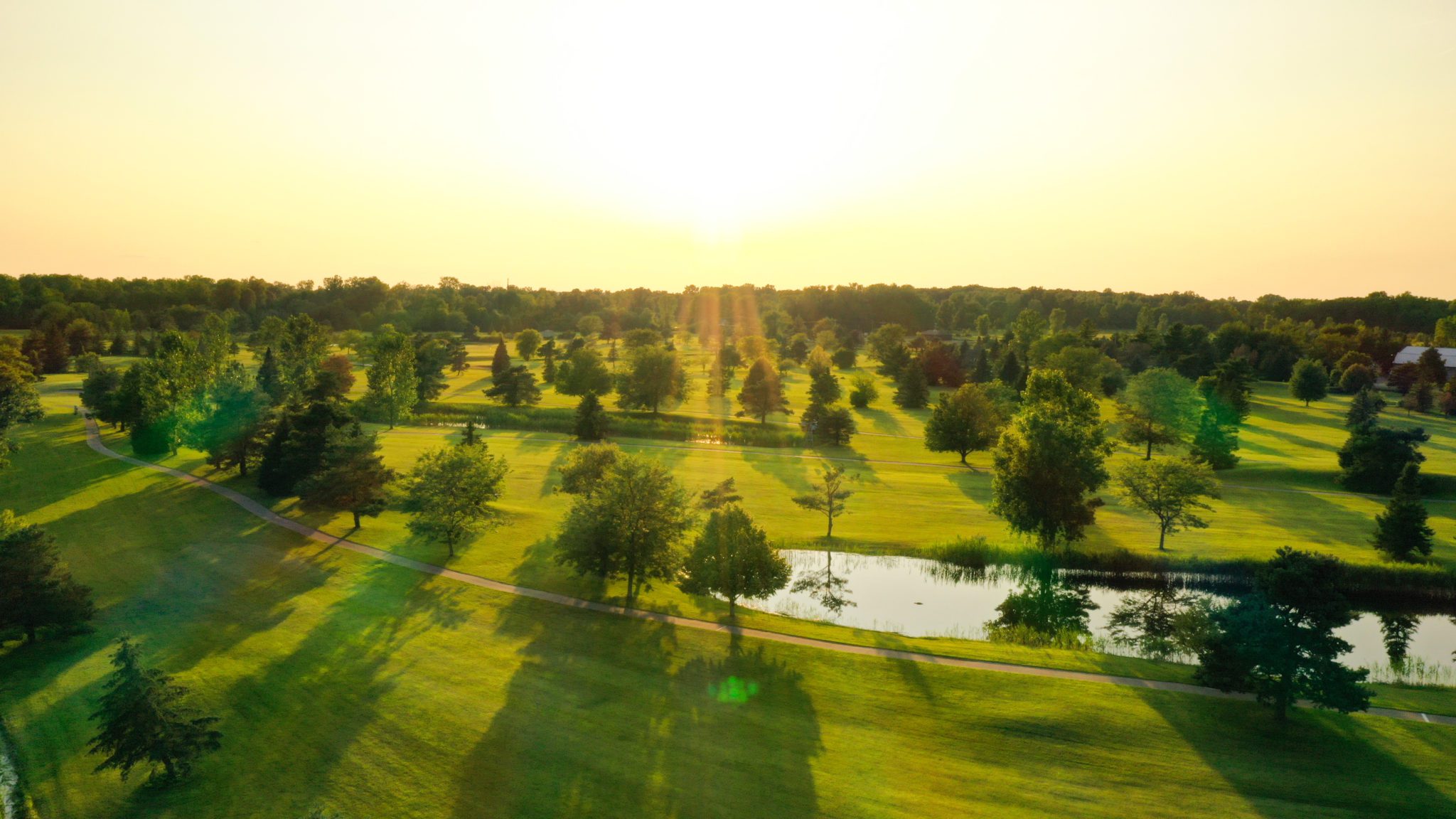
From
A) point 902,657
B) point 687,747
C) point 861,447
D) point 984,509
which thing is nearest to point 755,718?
point 687,747

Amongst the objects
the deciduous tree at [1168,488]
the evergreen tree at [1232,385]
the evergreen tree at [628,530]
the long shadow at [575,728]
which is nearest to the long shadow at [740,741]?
the long shadow at [575,728]

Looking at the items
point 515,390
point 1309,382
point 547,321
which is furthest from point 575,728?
point 547,321

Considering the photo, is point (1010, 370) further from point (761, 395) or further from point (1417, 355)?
point (1417, 355)

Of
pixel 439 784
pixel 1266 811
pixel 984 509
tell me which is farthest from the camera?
pixel 984 509

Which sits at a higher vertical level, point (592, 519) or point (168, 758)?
point (592, 519)

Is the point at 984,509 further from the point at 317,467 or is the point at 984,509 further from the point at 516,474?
the point at 317,467

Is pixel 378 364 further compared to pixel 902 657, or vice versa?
pixel 378 364

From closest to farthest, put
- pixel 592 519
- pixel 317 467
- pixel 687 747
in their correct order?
pixel 687 747 < pixel 592 519 < pixel 317 467

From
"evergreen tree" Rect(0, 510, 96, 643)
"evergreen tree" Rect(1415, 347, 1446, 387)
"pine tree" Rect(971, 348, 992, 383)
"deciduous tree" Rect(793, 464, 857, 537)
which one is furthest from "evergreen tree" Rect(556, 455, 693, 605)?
"evergreen tree" Rect(1415, 347, 1446, 387)
